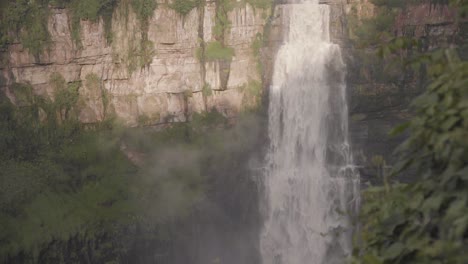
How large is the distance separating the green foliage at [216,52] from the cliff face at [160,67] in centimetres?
11

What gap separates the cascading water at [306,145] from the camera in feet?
59.6

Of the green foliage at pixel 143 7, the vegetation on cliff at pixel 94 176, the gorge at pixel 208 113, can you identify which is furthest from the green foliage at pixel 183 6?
the vegetation on cliff at pixel 94 176

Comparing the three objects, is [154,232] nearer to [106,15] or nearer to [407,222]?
[106,15]

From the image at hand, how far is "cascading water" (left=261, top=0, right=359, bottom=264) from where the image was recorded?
18.2m

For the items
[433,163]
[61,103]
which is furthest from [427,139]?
[61,103]

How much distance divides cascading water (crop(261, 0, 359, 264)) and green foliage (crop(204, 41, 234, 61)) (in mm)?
1537

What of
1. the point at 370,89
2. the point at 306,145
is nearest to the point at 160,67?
the point at 306,145

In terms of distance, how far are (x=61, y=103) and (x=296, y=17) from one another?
25.0ft

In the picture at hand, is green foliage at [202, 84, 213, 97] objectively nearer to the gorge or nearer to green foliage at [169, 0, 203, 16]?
the gorge

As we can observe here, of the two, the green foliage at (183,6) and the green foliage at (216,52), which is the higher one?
the green foliage at (183,6)

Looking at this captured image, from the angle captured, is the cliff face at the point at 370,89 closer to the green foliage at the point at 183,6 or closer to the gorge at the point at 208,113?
the gorge at the point at 208,113

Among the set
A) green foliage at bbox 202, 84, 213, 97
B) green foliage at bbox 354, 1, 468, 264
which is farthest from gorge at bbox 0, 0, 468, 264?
green foliage at bbox 354, 1, 468, 264

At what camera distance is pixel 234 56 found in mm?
18812

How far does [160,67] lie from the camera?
18.6 metres
